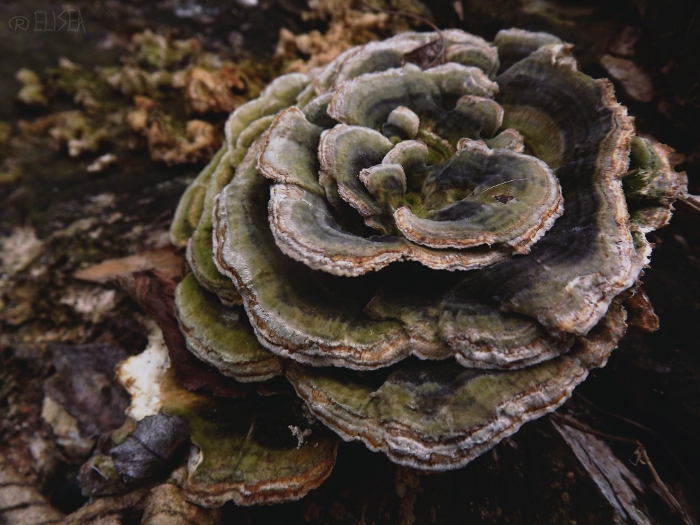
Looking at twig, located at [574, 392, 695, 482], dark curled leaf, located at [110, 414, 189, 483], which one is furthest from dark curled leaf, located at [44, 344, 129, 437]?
twig, located at [574, 392, 695, 482]

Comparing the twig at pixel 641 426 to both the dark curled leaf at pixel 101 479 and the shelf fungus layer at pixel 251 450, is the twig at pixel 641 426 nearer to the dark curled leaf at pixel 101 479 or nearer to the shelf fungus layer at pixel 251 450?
the shelf fungus layer at pixel 251 450

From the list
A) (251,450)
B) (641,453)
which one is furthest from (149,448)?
(641,453)

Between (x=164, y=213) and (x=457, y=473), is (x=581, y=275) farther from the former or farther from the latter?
(x=164, y=213)

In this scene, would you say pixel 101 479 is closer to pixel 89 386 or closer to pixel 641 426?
pixel 89 386

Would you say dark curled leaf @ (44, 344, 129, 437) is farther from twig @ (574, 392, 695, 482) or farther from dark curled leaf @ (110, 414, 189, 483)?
twig @ (574, 392, 695, 482)

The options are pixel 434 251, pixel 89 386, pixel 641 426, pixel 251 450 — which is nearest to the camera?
pixel 434 251

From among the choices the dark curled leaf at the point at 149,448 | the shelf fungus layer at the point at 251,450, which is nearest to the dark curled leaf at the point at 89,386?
the dark curled leaf at the point at 149,448
